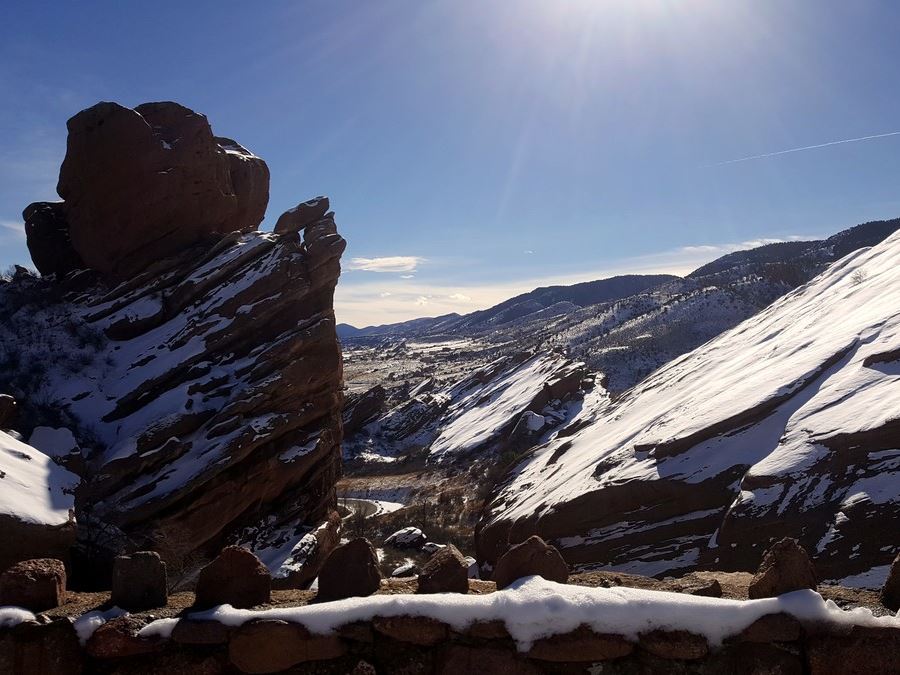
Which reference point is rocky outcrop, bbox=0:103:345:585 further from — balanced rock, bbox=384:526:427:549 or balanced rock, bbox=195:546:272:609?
balanced rock, bbox=195:546:272:609

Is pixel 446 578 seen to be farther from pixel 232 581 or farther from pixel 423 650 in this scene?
pixel 232 581

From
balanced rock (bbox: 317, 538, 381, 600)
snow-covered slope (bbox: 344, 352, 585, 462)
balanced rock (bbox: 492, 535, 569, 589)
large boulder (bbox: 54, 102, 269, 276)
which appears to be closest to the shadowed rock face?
large boulder (bbox: 54, 102, 269, 276)

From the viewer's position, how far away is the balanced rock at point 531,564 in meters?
4.18

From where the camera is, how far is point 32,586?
3967mm

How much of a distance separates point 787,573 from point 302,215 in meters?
24.7

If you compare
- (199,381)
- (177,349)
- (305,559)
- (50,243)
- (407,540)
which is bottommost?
(407,540)

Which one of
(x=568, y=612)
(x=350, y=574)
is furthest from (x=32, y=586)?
(x=568, y=612)

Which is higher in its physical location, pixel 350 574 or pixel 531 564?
pixel 531 564

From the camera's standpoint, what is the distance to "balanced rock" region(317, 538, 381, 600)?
14.0 ft

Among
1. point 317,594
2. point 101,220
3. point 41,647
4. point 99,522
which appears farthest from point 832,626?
point 101,220

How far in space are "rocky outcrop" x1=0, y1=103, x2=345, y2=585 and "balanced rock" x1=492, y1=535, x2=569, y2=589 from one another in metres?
10.4

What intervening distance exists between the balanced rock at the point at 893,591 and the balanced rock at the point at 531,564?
2.16 m

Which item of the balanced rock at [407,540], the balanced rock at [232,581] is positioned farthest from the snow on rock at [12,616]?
the balanced rock at [407,540]

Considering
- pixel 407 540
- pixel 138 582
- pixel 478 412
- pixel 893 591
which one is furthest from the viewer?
pixel 478 412
